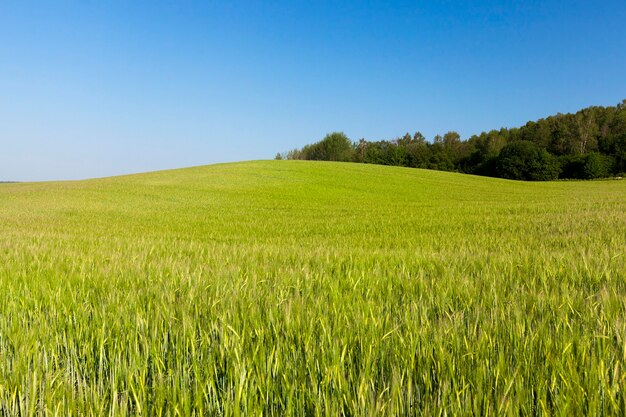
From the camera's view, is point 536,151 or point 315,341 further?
point 536,151

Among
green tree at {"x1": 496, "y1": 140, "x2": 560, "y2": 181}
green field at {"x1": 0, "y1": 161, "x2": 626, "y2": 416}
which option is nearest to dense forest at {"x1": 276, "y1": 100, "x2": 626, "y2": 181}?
green tree at {"x1": 496, "y1": 140, "x2": 560, "y2": 181}

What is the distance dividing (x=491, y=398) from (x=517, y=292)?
5.44 ft

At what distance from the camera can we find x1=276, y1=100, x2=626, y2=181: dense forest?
69.3m

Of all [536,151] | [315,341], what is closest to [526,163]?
[536,151]

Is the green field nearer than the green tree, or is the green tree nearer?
the green field

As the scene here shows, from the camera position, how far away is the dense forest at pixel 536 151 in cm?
6931

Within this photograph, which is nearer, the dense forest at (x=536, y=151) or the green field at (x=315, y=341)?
the green field at (x=315, y=341)

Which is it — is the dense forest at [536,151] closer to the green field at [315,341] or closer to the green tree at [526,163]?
the green tree at [526,163]

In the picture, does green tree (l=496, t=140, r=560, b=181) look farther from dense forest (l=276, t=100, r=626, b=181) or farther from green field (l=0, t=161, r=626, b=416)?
green field (l=0, t=161, r=626, b=416)

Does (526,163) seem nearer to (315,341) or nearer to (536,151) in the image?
(536,151)

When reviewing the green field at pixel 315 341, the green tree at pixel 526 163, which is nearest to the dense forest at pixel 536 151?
the green tree at pixel 526 163

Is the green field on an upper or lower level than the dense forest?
lower

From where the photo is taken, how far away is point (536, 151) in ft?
240

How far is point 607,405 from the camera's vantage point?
1285 millimetres
